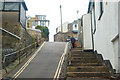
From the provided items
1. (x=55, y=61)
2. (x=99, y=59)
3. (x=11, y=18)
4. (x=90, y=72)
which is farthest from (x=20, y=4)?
(x=90, y=72)

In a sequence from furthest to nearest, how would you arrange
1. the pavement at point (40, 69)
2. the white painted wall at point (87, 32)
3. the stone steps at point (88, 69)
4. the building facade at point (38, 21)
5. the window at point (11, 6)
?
the building facade at point (38, 21)
the window at point (11, 6)
the white painted wall at point (87, 32)
the pavement at point (40, 69)
the stone steps at point (88, 69)

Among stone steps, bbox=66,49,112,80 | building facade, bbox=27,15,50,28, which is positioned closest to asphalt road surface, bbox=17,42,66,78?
stone steps, bbox=66,49,112,80

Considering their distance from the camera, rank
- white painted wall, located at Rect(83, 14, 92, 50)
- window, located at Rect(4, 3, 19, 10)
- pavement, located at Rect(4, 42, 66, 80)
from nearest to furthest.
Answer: pavement, located at Rect(4, 42, 66, 80)
white painted wall, located at Rect(83, 14, 92, 50)
window, located at Rect(4, 3, 19, 10)

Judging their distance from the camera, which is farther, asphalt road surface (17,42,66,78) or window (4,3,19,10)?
window (4,3,19,10)

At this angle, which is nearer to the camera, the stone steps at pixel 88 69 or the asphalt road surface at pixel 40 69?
the stone steps at pixel 88 69

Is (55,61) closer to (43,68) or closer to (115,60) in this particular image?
(43,68)

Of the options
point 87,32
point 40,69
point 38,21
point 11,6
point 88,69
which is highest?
point 38,21

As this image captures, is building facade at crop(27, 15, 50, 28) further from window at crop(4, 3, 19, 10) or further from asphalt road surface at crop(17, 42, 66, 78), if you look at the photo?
asphalt road surface at crop(17, 42, 66, 78)

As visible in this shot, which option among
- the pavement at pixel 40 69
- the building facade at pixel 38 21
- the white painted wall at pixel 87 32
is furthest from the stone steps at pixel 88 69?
the building facade at pixel 38 21

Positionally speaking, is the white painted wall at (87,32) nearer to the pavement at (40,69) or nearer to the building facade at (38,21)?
the pavement at (40,69)

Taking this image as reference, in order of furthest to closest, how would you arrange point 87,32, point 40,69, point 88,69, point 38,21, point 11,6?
point 38,21 → point 11,6 → point 87,32 → point 40,69 → point 88,69

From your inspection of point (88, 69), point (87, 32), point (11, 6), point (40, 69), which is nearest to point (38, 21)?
point (11, 6)

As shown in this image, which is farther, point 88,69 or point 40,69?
point 40,69

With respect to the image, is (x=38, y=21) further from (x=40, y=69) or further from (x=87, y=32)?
(x=40, y=69)
